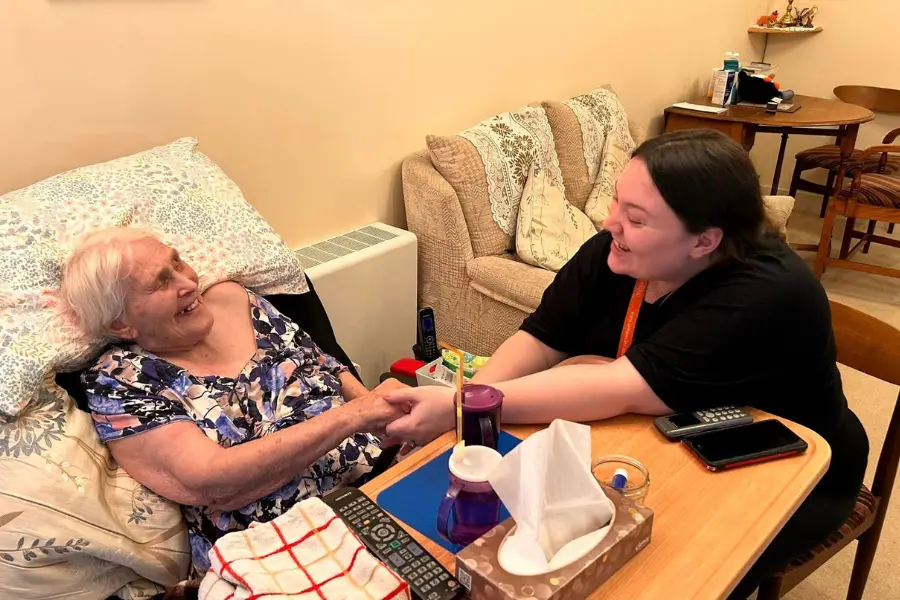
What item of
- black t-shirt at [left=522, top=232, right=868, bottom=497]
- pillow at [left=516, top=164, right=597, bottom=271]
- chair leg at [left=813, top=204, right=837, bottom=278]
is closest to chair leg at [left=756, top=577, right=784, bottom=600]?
black t-shirt at [left=522, top=232, right=868, bottom=497]

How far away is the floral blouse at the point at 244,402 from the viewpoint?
1.31m

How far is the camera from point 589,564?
86 cm

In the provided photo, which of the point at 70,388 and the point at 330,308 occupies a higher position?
the point at 70,388

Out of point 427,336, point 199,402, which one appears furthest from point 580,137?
point 199,402

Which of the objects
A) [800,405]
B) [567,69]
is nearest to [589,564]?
[800,405]

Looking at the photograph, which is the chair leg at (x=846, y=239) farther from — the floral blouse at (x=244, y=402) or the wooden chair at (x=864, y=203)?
the floral blouse at (x=244, y=402)

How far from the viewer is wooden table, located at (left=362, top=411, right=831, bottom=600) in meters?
0.92

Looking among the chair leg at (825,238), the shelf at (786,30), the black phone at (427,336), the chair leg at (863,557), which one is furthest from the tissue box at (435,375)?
the shelf at (786,30)

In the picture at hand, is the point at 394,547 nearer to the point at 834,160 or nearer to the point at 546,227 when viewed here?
the point at 546,227

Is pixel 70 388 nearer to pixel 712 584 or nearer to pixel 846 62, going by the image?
pixel 712 584

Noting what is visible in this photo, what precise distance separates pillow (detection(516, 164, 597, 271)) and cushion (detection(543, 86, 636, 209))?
0.73 feet

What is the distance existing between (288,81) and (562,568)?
171cm

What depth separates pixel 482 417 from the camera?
110 cm

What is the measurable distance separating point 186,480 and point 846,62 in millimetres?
4834
